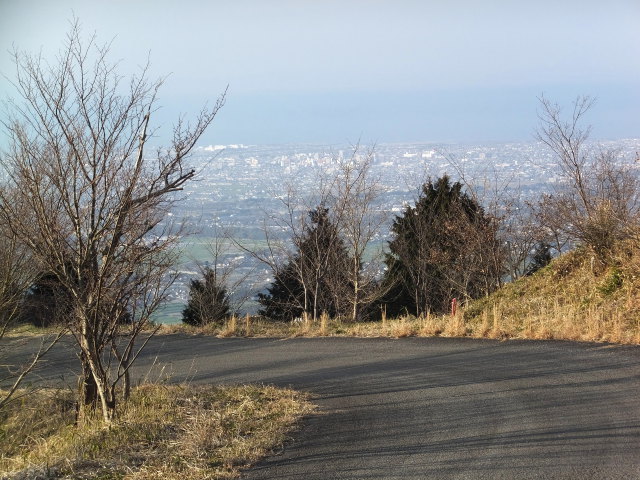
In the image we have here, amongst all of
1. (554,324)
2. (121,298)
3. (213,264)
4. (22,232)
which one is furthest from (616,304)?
(213,264)

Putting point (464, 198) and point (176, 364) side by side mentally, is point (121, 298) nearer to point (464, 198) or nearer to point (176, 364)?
point (176, 364)

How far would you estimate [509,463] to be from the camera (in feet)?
20.4

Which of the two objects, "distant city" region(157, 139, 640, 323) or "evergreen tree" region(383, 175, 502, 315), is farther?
"evergreen tree" region(383, 175, 502, 315)

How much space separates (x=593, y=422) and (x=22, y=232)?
6.52 metres

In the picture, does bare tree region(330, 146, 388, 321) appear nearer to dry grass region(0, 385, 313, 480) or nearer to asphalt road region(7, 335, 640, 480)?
asphalt road region(7, 335, 640, 480)

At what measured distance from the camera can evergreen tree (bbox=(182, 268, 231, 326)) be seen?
96.6 feet

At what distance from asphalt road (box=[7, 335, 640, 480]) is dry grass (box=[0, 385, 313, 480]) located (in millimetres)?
388

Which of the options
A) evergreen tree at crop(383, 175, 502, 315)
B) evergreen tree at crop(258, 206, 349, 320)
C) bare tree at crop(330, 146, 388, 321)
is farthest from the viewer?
evergreen tree at crop(383, 175, 502, 315)

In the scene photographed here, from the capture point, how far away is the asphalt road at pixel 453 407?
6.26 m

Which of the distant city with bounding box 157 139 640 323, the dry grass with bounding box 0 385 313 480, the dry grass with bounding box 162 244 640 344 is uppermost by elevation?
the distant city with bounding box 157 139 640 323

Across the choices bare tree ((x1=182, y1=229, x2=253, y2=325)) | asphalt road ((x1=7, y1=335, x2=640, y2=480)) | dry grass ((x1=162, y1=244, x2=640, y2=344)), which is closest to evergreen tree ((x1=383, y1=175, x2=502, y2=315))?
bare tree ((x1=182, y1=229, x2=253, y2=325))

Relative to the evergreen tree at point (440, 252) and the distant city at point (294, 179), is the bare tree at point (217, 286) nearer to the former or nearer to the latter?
the distant city at point (294, 179)

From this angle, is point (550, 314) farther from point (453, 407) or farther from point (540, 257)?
point (540, 257)

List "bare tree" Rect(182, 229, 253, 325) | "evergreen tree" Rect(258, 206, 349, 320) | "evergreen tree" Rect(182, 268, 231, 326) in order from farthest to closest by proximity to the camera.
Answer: "bare tree" Rect(182, 229, 253, 325) → "evergreen tree" Rect(182, 268, 231, 326) → "evergreen tree" Rect(258, 206, 349, 320)
